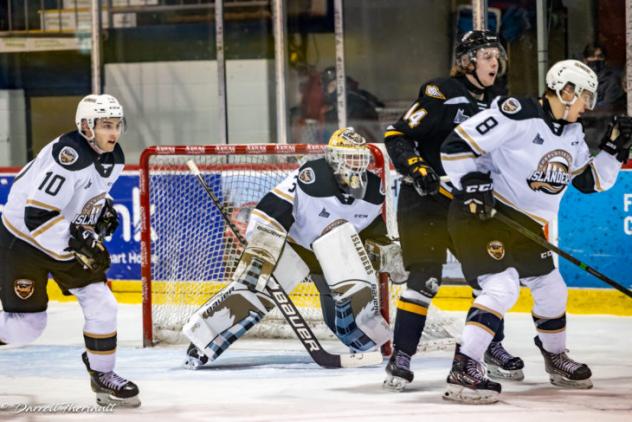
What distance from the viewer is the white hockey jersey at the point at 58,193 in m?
4.27

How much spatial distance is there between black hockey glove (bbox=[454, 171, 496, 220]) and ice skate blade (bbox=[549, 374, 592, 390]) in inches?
27.3

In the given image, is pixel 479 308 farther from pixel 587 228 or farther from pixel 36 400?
pixel 587 228

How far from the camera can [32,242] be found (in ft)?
14.4

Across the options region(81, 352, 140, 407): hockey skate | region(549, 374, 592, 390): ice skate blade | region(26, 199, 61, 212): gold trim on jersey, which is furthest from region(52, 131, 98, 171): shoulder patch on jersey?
region(549, 374, 592, 390): ice skate blade

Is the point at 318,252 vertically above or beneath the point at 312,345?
above

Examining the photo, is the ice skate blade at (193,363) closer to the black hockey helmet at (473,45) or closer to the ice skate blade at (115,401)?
the ice skate blade at (115,401)

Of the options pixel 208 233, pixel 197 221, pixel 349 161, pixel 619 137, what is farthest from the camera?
pixel 197 221

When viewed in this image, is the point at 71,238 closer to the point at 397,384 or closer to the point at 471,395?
the point at 397,384

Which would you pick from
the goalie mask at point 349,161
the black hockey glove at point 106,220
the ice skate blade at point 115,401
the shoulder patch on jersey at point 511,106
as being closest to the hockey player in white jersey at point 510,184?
the shoulder patch on jersey at point 511,106

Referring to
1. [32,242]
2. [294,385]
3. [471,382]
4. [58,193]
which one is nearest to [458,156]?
[471,382]

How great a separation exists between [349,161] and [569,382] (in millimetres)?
1138

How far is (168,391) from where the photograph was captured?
4.73 m

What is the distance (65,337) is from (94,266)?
2038 mm

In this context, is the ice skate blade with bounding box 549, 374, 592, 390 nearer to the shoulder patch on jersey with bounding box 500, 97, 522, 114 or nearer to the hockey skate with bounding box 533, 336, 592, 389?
the hockey skate with bounding box 533, 336, 592, 389
